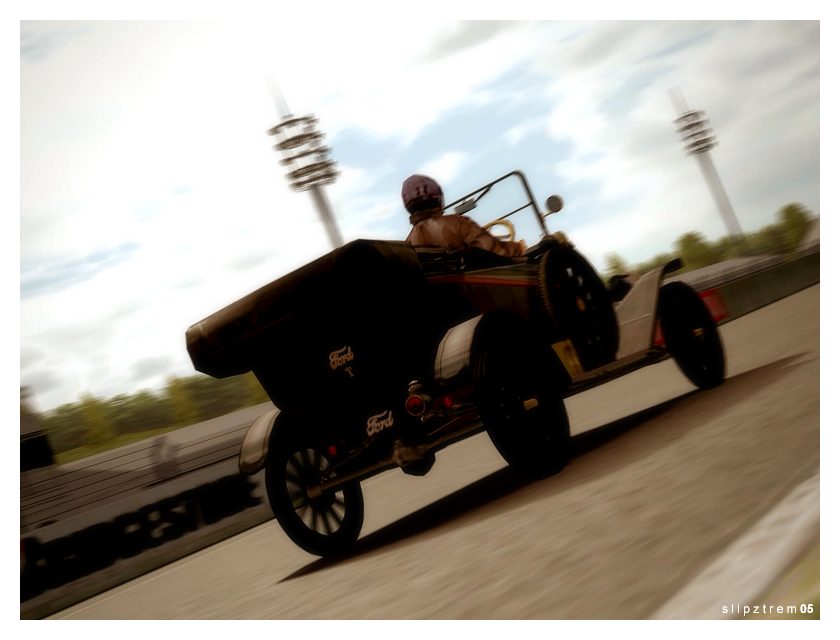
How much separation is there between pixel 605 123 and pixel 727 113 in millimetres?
882

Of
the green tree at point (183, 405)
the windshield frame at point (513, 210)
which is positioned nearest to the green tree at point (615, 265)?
the windshield frame at point (513, 210)

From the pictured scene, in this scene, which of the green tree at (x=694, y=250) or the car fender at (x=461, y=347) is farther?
the green tree at (x=694, y=250)


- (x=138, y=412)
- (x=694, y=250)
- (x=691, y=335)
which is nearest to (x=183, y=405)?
(x=138, y=412)

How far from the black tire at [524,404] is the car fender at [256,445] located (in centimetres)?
139

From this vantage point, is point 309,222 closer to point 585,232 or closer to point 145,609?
point 585,232

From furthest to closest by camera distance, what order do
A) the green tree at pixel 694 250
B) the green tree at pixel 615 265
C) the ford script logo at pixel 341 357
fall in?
the green tree at pixel 694 250
the green tree at pixel 615 265
the ford script logo at pixel 341 357

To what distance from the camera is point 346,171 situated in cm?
640

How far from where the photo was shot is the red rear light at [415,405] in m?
4.78

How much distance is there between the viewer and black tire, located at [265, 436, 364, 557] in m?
5.30

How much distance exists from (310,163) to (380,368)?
2014 mm

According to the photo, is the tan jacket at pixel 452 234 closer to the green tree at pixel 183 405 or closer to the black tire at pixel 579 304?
the black tire at pixel 579 304
